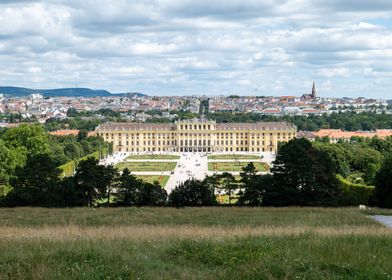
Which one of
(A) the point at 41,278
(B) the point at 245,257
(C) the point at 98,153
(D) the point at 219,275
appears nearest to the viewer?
(A) the point at 41,278

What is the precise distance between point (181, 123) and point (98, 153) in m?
22.9

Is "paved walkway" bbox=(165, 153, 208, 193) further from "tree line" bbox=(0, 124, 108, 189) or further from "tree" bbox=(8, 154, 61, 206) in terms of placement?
"tree" bbox=(8, 154, 61, 206)

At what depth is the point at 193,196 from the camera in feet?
71.1

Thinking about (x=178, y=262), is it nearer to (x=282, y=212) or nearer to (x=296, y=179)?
(x=282, y=212)

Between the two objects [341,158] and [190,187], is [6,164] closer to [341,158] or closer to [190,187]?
[190,187]

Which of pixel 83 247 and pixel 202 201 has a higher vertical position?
pixel 83 247

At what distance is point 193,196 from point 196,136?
6589 cm

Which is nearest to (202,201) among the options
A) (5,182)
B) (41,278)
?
(5,182)

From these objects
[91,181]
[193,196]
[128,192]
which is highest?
[91,181]

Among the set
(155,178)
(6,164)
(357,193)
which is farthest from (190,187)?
(155,178)

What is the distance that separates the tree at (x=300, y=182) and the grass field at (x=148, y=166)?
32.7m

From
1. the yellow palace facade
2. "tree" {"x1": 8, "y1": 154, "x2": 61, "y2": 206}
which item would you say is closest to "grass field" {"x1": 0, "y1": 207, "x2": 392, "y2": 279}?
"tree" {"x1": 8, "y1": 154, "x2": 61, "y2": 206}

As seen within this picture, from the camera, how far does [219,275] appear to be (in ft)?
19.2

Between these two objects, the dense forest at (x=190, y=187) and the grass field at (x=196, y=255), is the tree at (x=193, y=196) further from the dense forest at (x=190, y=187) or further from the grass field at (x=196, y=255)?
the grass field at (x=196, y=255)
